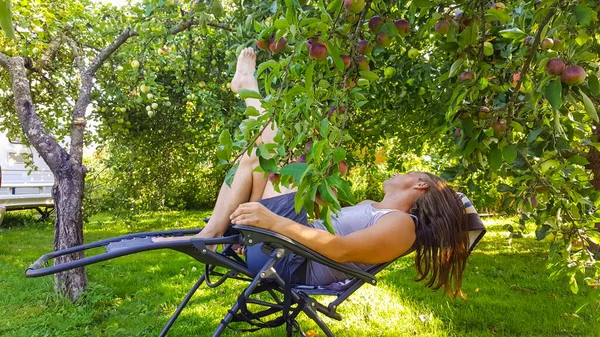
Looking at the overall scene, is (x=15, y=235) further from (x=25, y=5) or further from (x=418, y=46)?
(x=418, y=46)

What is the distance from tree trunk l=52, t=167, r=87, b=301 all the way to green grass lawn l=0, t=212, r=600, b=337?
106mm

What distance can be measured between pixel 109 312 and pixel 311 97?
2.72m

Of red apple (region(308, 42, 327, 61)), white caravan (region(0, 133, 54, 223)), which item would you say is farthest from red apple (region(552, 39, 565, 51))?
white caravan (region(0, 133, 54, 223))

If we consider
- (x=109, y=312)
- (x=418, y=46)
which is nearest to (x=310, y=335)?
(x=109, y=312)

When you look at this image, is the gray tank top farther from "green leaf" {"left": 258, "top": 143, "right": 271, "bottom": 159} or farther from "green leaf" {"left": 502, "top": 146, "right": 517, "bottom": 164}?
"green leaf" {"left": 258, "top": 143, "right": 271, "bottom": 159}

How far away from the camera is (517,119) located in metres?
1.30

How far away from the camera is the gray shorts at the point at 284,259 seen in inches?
72.7

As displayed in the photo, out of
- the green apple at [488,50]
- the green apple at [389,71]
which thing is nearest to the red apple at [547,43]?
the green apple at [488,50]

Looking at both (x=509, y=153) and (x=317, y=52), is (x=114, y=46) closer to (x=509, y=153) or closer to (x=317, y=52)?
(x=317, y=52)

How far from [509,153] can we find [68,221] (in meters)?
3.00

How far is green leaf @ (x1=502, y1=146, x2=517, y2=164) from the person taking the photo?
1.16m

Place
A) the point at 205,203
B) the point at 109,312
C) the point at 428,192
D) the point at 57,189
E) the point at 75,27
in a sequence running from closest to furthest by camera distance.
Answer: the point at 428,192
the point at 109,312
the point at 57,189
the point at 75,27
the point at 205,203

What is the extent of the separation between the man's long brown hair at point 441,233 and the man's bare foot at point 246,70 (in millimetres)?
870

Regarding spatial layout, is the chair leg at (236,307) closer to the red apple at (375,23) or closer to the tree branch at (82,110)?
the red apple at (375,23)
